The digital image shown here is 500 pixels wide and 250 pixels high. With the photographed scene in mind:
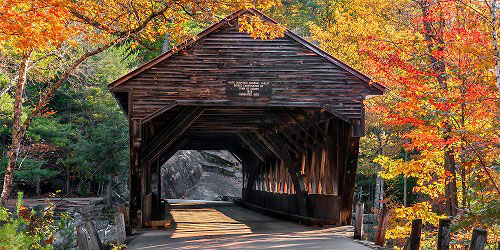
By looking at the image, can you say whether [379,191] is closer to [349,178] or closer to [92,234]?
[349,178]

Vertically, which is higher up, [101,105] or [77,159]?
[101,105]

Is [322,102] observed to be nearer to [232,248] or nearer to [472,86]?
[472,86]

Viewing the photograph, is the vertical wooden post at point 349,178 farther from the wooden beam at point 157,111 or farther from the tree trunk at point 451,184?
the wooden beam at point 157,111

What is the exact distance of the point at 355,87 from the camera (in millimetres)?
14688

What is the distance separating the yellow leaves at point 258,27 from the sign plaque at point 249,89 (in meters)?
1.09

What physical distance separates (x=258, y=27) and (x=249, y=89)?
1.57m

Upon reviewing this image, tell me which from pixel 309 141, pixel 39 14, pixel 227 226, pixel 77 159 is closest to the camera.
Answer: pixel 39 14

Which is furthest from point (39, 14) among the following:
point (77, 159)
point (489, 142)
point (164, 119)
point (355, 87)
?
point (77, 159)

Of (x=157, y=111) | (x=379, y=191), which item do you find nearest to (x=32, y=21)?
(x=157, y=111)

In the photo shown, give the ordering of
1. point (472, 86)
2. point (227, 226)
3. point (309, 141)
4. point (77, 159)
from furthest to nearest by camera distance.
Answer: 1. point (77, 159)
2. point (309, 141)
3. point (227, 226)
4. point (472, 86)

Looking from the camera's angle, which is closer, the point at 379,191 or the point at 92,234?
the point at 92,234

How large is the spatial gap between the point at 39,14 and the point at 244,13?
4.71 metres

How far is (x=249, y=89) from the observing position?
1441 centimetres

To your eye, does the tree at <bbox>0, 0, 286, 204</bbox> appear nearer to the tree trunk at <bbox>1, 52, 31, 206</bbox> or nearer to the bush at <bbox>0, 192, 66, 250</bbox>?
the tree trunk at <bbox>1, 52, 31, 206</bbox>
